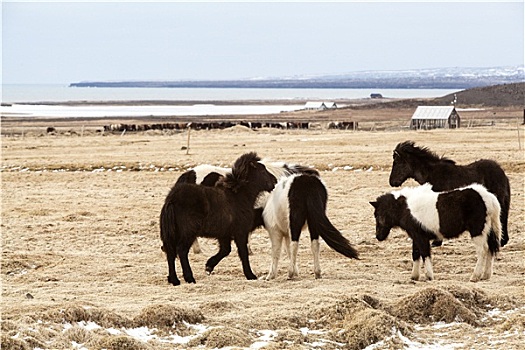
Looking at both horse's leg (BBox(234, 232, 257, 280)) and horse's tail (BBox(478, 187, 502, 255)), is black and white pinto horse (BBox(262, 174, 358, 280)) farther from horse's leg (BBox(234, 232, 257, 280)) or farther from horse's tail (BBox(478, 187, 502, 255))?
horse's tail (BBox(478, 187, 502, 255))

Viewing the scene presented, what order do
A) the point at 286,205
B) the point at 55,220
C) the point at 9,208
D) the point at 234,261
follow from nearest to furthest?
the point at 286,205 < the point at 234,261 < the point at 55,220 < the point at 9,208

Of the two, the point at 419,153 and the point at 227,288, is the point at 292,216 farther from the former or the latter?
the point at 419,153

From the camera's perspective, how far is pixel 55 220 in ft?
56.1

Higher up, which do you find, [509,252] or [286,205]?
[286,205]

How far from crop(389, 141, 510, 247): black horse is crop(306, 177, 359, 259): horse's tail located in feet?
9.21

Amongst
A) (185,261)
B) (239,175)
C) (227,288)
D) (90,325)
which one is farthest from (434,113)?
(90,325)

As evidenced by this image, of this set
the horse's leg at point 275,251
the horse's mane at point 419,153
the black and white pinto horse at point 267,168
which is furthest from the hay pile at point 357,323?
the horse's mane at point 419,153

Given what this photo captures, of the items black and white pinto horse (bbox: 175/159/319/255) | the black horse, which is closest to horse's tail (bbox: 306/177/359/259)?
black and white pinto horse (bbox: 175/159/319/255)

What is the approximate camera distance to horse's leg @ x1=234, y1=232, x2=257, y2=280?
11625 mm

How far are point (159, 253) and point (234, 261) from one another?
1381 millimetres

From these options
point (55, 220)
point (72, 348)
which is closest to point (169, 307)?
point (72, 348)

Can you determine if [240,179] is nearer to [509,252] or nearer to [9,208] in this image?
[509,252]

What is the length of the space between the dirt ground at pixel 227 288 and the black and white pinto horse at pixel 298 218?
35 cm

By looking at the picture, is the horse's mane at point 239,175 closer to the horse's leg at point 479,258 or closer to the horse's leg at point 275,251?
the horse's leg at point 275,251
